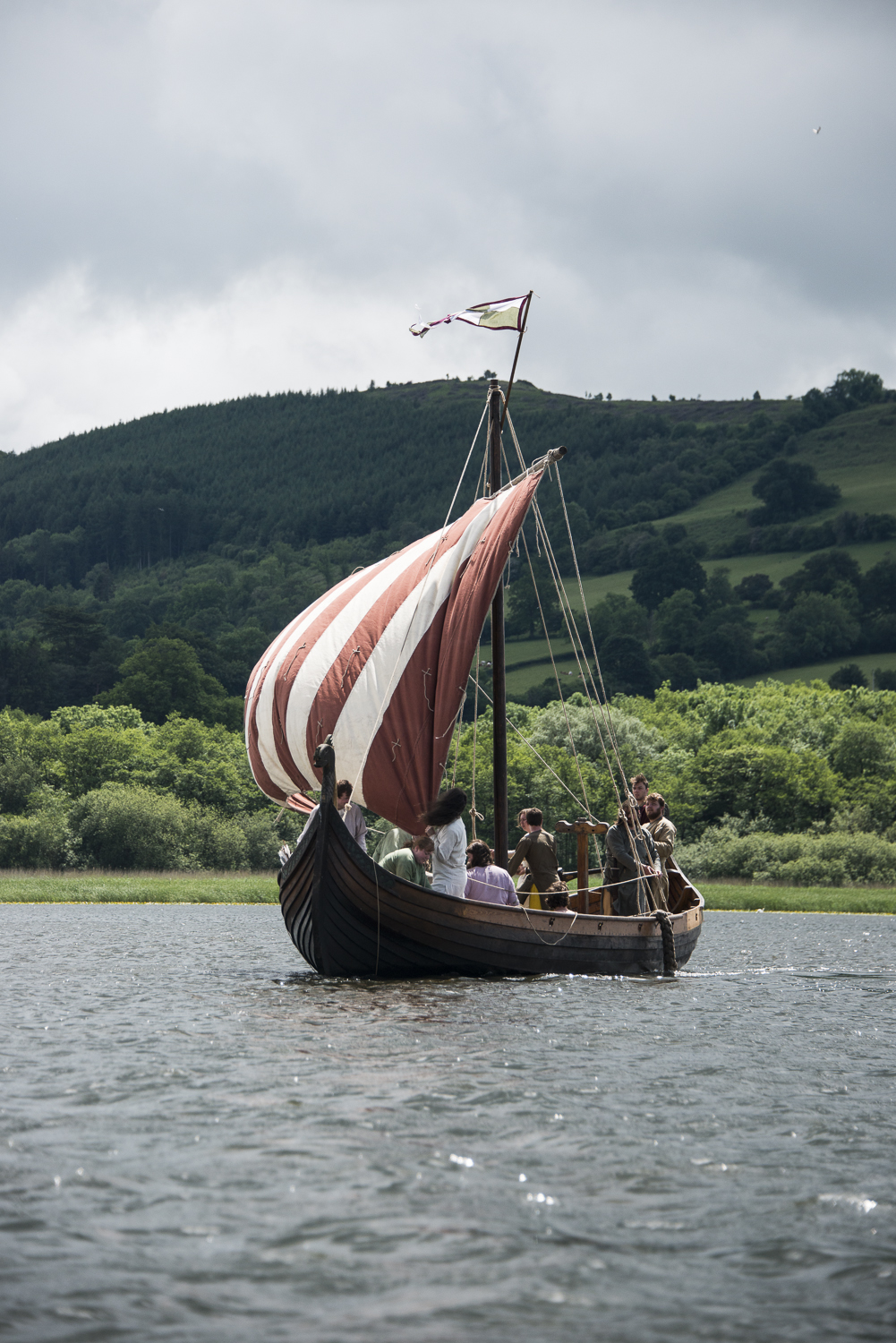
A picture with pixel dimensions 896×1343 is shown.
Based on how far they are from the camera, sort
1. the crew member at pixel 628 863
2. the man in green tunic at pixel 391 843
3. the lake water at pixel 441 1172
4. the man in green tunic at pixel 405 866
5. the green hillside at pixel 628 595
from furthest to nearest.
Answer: the green hillside at pixel 628 595
the crew member at pixel 628 863
the man in green tunic at pixel 391 843
the man in green tunic at pixel 405 866
the lake water at pixel 441 1172

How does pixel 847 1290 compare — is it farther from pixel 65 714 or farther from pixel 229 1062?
pixel 65 714

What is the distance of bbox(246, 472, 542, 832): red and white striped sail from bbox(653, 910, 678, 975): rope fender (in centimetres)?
398

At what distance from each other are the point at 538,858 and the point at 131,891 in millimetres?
27800

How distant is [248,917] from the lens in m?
37.7

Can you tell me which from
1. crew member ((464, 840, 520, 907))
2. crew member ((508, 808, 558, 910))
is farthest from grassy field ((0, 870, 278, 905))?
crew member ((464, 840, 520, 907))

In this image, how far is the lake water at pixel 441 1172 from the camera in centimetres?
580

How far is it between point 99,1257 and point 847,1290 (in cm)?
337

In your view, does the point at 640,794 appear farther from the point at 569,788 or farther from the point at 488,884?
the point at 569,788

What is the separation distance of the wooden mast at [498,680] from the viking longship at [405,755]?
0.15ft

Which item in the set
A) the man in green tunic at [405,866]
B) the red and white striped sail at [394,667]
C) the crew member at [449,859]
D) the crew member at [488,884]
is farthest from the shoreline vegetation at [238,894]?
the crew member at [449,859]

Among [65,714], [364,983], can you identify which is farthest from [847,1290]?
[65,714]

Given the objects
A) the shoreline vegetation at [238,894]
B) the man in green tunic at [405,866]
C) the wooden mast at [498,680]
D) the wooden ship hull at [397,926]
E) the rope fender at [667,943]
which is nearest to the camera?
the wooden ship hull at [397,926]

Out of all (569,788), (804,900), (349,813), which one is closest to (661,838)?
(349,813)

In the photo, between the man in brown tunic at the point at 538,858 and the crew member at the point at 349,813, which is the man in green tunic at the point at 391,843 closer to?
the crew member at the point at 349,813
